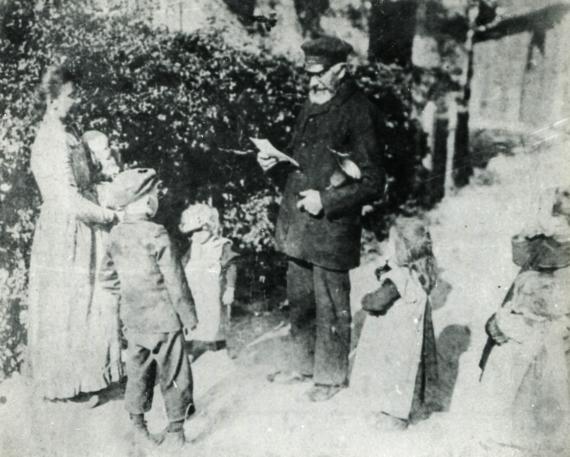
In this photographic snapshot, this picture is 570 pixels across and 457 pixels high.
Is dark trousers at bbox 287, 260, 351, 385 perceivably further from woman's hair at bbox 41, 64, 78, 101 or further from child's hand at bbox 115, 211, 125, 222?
woman's hair at bbox 41, 64, 78, 101

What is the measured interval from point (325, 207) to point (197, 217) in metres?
0.71

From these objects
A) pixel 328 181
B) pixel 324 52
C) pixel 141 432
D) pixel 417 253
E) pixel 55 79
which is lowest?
pixel 141 432

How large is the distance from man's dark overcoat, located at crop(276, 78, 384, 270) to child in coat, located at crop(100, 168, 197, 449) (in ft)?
1.87

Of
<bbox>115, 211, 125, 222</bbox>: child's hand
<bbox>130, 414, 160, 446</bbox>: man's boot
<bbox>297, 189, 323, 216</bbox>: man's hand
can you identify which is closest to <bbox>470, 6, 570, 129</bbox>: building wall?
<bbox>297, 189, 323, 216</bbox>: man's hand

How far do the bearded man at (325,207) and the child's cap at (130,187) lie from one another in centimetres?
53

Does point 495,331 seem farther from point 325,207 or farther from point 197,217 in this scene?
point 197,217

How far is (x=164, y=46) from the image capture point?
337cm

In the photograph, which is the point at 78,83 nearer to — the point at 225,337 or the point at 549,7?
the point at 225,337

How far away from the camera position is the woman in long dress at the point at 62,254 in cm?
341

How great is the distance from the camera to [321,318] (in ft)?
10.9

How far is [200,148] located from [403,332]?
1.32 meters

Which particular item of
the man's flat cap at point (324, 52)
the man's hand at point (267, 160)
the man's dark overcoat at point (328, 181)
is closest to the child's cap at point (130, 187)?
the man's hand at point (267, 160)

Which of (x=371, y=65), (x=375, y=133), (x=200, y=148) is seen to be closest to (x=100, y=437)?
(x=200, y=148)

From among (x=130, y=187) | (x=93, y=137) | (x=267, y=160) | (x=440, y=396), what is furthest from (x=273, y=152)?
(x=440, y=396)
